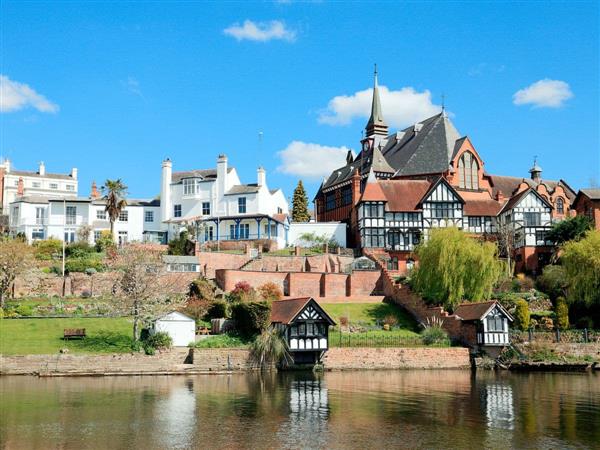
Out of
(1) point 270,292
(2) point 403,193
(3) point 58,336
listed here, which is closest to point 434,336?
(1) point 270,292

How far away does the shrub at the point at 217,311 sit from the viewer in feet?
159

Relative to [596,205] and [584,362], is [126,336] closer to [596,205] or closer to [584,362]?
[584,362]

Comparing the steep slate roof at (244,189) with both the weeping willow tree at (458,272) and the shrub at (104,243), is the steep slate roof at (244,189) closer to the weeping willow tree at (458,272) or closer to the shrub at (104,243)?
the shrub at (104,243)

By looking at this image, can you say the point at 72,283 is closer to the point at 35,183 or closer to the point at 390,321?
the point at 390,321

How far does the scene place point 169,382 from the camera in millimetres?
36969

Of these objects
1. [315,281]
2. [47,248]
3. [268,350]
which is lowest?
[268,350]

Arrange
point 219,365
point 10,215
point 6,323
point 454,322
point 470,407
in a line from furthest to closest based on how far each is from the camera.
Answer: point 10,215 → point 454,322 → point 6,323 → point 219,365 → point 470,407

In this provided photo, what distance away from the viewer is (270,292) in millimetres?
54562

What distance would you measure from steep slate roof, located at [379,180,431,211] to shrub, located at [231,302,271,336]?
84.7 ft

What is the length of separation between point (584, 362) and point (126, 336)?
30000mm

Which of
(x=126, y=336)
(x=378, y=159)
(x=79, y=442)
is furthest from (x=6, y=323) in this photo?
(x=378, y=159)

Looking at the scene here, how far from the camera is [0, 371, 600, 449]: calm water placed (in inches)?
911

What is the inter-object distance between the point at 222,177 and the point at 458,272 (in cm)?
3140

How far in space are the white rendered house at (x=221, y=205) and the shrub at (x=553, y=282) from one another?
25323mm
